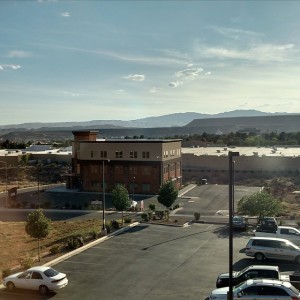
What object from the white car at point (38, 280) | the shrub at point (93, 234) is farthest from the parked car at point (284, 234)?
the white car at point (38, 280)

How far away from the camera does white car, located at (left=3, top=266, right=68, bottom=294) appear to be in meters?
23.1

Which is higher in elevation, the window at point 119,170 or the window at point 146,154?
the window at point 146,154

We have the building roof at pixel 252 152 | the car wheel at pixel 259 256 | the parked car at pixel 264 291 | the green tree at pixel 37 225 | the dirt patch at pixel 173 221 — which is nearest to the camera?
the parked car at pixel 264 291

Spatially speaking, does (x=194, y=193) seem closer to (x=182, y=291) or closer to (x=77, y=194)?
(x=77, y=194)

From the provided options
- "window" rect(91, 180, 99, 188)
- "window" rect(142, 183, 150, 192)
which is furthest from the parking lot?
"window" rect(91, 180, 99, 188)

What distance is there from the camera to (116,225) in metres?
40.5

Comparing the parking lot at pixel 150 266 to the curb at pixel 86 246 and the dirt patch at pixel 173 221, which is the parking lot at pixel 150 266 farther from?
the dirt patch at pixel 173 221

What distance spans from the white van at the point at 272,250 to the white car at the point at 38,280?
500 inches

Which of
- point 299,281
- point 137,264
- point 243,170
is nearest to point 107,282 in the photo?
point 137,264

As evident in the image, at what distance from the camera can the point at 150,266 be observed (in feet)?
92.5

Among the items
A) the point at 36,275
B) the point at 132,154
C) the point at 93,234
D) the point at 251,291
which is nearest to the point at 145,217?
the point at 93,234

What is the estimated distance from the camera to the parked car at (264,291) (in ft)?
63.1

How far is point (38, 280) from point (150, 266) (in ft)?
25.5

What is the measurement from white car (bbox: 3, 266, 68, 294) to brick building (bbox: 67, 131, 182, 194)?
41.7 metres
